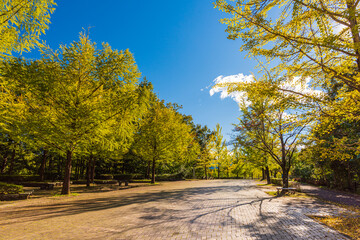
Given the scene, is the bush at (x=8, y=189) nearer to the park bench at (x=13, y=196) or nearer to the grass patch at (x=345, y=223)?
the park bench at (x=13, y=196)

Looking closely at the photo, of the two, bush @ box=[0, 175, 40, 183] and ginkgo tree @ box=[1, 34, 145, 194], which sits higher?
ginkgo tree @ box=[1, 34, 145, 194]

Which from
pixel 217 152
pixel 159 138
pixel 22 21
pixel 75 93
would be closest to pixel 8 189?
pixel 75 93

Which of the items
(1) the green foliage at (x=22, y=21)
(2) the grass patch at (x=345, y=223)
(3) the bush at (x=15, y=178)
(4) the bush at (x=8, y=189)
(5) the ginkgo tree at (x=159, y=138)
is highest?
(1) the green foliage at (x=22, y=21)

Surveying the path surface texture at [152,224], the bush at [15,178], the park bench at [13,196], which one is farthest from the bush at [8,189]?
the bush at [15,178]

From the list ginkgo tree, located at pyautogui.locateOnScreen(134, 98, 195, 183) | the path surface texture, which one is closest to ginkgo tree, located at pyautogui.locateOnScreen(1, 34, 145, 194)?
the path surface texture

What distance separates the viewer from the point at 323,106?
20.1 feet

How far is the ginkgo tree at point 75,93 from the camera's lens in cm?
1002

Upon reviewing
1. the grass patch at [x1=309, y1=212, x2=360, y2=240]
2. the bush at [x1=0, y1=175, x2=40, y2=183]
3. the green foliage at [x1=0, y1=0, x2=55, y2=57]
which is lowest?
the bush at [x1=0, y1=175, x2=40, y2=183]

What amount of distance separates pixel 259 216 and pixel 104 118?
993 centimetres

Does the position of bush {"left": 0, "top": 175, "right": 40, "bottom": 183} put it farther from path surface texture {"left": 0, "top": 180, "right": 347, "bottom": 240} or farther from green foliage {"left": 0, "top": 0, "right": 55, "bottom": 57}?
green foliage {"left": 0, "top": 0, "right": 55, "bottom": 57}

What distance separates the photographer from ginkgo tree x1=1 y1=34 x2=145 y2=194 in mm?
10020

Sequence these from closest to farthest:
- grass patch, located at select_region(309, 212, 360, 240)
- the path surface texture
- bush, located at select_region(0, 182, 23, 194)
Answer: the path surface texture, grass patch, located at select_region(309, 212, 360, 240), bush, located at select_region(0, 182, 23, 194)

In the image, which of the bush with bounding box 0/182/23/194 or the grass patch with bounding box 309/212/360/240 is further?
the bush with bounding box 0/182/23/194

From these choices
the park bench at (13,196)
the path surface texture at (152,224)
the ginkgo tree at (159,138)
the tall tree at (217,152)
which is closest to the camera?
the path surface texture at (152,224)
